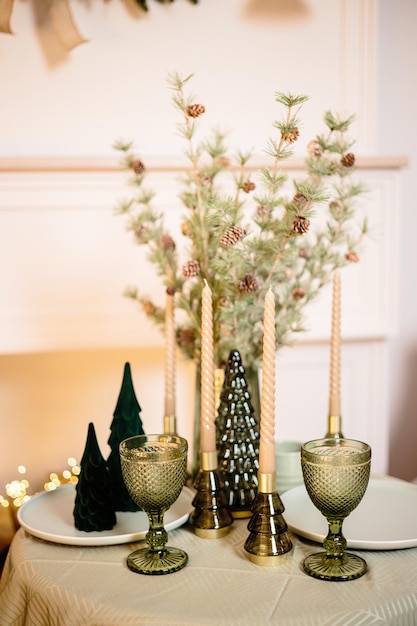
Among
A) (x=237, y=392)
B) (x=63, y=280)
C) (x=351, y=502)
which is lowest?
(x=351, y=502)

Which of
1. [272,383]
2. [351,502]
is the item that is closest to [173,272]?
[272,383]

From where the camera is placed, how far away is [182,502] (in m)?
1.11

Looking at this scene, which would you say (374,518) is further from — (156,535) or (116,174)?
(116,174)

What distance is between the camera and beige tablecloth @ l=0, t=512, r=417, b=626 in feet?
2.59

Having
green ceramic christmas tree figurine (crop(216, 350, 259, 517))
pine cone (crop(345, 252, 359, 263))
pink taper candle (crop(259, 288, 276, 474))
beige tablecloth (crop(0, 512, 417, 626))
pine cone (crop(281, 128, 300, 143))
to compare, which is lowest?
beige tablecloth (crop(0, 512, 417, 626))

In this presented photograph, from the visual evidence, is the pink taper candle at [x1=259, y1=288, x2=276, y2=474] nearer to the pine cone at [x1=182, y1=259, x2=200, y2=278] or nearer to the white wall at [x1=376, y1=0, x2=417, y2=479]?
the pine cone at [x1=182, y1=259, x2=200, y2=278]

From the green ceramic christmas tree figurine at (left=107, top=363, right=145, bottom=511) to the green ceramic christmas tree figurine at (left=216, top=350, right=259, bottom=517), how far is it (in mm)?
144

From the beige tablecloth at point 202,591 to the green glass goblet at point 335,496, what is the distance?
0.02m

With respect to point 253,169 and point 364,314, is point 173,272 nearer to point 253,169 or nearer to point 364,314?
point 253,169

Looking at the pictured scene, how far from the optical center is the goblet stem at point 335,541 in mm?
888

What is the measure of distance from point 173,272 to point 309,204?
30 cm

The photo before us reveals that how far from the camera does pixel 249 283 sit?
1055 millimetres

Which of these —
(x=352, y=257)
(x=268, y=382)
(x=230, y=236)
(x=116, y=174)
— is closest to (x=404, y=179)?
(x=116, y=174)

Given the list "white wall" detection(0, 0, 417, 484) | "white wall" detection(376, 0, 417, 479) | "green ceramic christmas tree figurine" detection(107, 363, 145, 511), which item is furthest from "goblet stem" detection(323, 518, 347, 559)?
"white wall" detection(376, 0, 417, 479)
